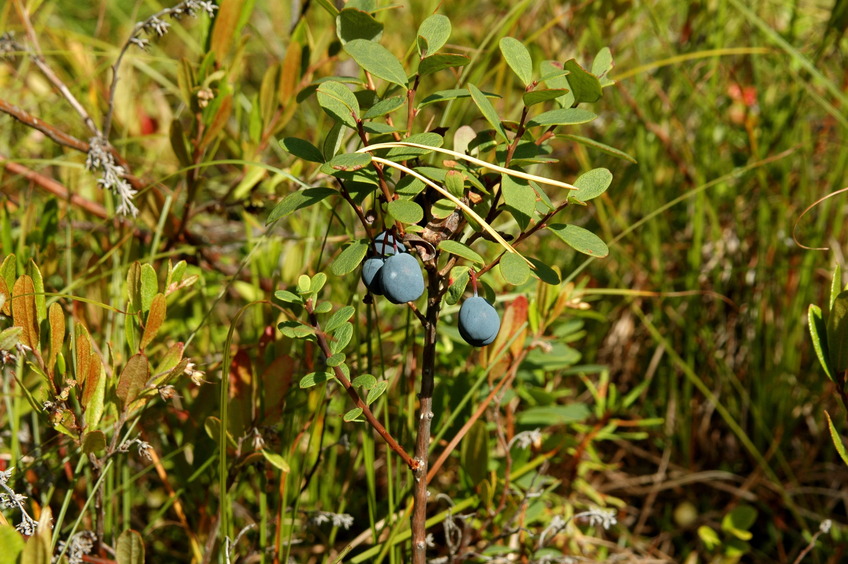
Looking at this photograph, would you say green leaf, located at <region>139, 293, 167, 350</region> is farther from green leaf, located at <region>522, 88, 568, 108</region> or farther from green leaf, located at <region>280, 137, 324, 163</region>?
green leaf, located at <region>522, 88, 568, 108</region>

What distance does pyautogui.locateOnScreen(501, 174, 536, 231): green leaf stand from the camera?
0.78m

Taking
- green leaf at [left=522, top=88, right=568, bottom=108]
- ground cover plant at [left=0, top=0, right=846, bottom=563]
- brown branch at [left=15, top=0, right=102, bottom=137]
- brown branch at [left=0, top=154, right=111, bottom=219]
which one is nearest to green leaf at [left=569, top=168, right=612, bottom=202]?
ground cover plant at [left=0, top=0, right=846, bottom=563]

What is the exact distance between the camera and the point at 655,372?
183cm

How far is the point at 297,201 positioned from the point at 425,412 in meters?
0.29

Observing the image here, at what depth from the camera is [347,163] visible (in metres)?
0.77

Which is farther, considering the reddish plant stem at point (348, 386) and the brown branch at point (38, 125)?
the brown branch at point (38, 125)

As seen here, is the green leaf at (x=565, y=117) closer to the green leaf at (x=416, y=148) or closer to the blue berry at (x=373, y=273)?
the green leaf at (x=416, y=148)

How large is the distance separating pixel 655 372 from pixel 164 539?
1166mm

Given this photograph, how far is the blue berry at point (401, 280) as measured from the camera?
Result: 2.45 ft

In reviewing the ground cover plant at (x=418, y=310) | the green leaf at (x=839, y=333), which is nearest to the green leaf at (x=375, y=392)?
the ground cover plant at (x=418, y=310)

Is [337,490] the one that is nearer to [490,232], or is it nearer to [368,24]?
[490,232]

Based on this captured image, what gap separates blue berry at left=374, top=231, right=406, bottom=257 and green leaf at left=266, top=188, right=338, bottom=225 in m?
0.07

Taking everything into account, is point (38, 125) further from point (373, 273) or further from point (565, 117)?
point (565, 117)

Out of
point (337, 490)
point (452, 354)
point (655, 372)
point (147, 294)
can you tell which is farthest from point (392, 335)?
point (655, 372)
